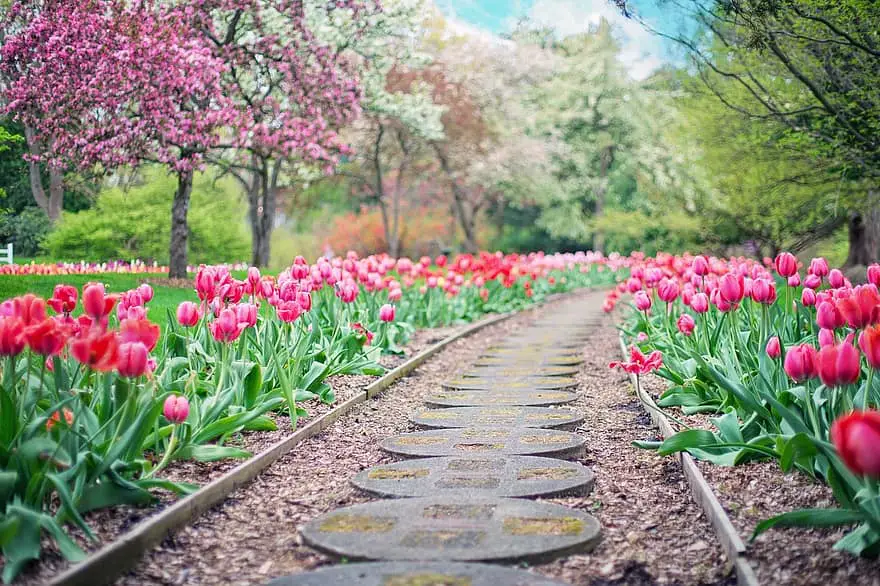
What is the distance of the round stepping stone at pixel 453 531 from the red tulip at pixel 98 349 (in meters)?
1.08

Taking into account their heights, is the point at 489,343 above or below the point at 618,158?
below

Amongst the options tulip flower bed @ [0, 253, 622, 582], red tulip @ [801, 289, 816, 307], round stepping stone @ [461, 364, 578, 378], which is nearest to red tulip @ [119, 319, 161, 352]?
tulip flower bed @ [0, 253, 622, 582]

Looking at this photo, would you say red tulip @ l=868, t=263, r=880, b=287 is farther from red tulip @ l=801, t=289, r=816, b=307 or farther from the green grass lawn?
the green grass lawn

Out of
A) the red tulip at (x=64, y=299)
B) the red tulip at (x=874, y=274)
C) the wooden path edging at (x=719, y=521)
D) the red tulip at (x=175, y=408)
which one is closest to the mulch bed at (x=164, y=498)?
the red tulip at (x=175, y=408)

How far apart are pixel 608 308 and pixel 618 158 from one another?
2413cm

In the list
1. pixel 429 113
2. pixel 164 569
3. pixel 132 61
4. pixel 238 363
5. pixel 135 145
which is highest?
pixel 429 113

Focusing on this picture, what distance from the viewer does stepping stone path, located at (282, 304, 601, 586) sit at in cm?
325

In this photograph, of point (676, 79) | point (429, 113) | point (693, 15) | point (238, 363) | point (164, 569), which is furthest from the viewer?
point (429, 113)

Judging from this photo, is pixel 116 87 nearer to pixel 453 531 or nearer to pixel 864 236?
pixel 453 531

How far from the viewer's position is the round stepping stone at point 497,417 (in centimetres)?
609

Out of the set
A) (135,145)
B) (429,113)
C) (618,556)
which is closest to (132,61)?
(135,145)

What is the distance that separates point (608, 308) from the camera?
1135 centimetres

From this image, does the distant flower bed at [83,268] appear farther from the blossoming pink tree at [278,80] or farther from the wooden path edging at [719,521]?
the wooden path edging at [719,521]

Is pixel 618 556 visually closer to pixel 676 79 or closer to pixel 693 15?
pixel 693 15
